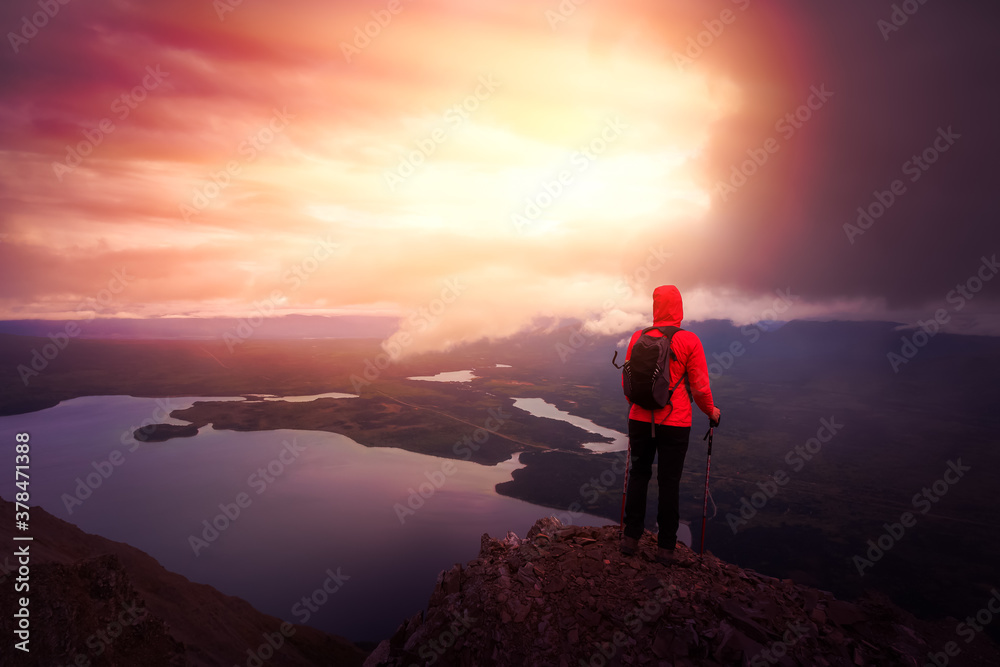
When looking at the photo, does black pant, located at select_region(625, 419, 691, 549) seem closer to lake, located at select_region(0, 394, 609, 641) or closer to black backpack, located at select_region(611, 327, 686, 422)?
black backpack, located at select_region(611, 327, 686, 422)

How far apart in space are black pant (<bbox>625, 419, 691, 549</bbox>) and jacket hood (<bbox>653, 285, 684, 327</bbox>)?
165 cm

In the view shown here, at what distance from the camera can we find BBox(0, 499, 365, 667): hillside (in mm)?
10211

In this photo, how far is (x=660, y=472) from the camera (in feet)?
23.9

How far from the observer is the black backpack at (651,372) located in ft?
21.9

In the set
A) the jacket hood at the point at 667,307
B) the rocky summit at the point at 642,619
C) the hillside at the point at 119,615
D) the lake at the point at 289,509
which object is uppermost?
the jacket hood at the point at 667,307

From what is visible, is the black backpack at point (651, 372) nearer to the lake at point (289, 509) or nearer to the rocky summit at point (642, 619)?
the rocky summit at point (642, 619)

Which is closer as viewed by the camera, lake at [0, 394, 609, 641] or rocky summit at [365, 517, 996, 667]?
rocky summit at [365, 517, 996, 667]

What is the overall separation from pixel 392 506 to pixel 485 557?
2439 inches

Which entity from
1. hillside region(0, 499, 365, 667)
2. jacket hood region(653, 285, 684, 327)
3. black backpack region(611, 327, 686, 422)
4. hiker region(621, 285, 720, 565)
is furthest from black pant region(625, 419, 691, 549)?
hillside region(0, 499, 365, 667)

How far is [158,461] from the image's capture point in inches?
3164

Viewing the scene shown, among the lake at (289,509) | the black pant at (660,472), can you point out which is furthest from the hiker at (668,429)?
the lake at (289,509)

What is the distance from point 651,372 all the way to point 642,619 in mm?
3462

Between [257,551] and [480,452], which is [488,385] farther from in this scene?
[257,551]

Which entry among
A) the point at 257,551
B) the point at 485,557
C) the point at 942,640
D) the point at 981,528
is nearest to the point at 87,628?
the point at 485,557
